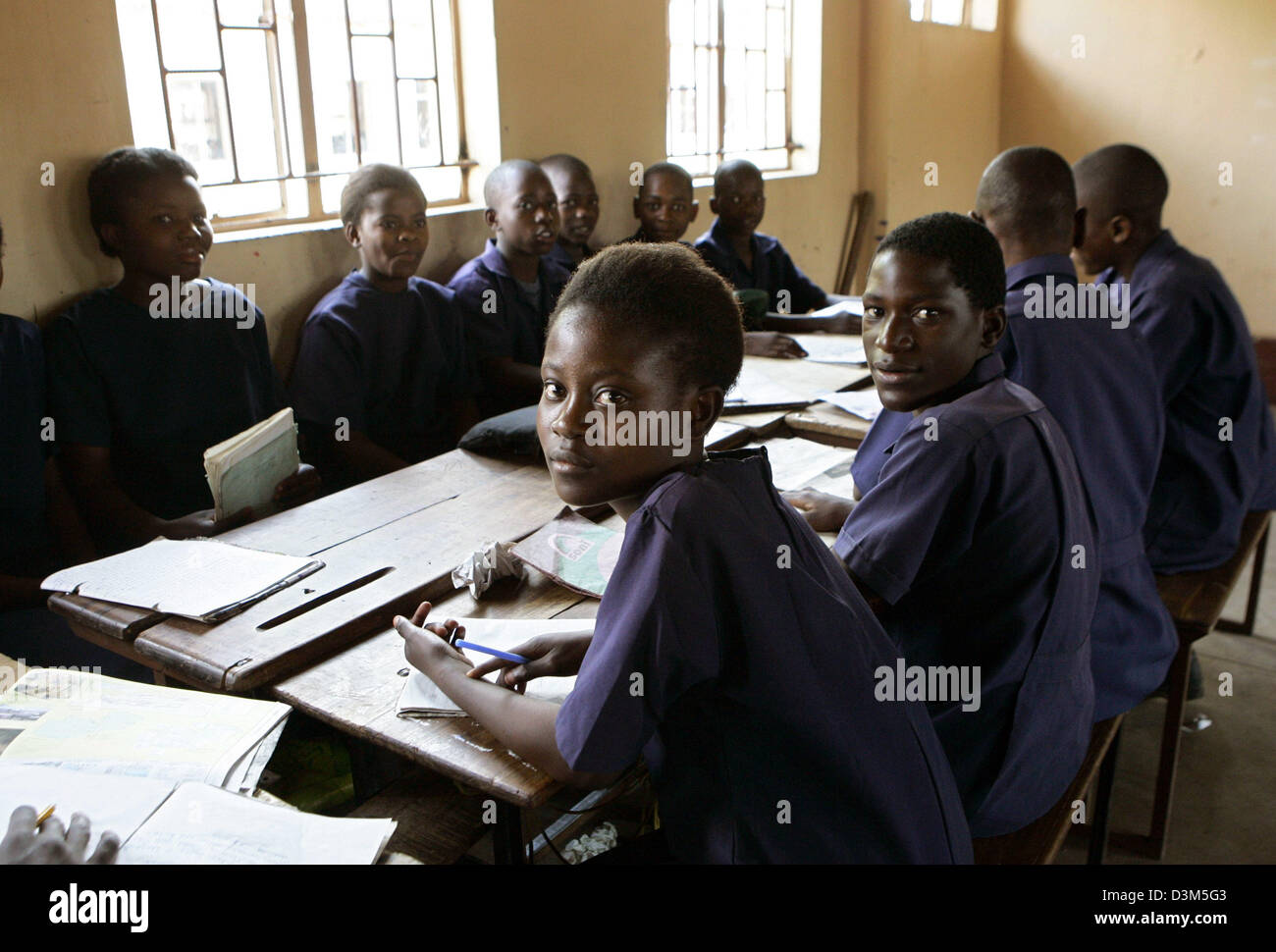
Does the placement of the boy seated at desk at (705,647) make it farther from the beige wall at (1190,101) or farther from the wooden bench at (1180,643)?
the beige wall at (1190,101)

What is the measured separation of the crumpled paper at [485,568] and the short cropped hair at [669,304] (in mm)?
527

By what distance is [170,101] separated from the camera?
9.06 feet

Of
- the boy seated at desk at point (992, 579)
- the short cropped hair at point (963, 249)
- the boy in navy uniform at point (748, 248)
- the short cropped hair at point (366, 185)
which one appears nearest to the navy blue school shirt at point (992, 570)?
the boy seated at desk at point (992, 579)

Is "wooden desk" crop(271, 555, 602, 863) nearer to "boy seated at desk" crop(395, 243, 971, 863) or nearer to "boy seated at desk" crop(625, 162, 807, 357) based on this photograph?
"boy seated at desk" crop(395, 243, 971, 863)

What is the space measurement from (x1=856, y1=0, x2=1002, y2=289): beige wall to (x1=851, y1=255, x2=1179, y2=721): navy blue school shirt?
406 cm

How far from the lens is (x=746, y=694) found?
1.05 meters

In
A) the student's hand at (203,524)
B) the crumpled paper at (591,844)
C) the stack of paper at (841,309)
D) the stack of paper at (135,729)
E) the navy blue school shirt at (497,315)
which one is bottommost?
the crumpled paper at (591,844)

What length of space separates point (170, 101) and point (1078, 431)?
2453 millimetres

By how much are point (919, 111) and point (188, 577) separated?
5585 mm

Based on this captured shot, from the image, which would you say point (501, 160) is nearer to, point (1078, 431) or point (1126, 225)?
point (1126, 225)

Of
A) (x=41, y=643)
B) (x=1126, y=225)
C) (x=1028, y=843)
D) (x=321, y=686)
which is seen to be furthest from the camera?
(x=1126, y=225)

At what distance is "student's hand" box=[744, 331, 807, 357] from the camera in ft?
11.1

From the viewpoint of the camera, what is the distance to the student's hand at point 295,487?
2188 mm
